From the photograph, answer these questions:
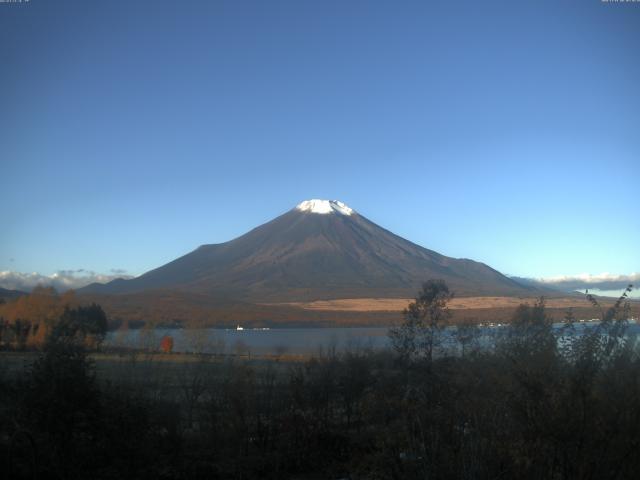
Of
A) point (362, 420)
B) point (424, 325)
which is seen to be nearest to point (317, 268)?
point (424, 325)

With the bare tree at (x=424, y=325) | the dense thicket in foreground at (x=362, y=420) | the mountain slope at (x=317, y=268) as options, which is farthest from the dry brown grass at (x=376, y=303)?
the dense thicket in foreground at (x=362, y=420)

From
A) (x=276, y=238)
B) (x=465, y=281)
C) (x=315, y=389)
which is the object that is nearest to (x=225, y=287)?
(x=276, y=238)

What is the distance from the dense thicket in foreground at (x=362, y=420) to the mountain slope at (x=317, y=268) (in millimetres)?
119474

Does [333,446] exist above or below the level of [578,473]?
below

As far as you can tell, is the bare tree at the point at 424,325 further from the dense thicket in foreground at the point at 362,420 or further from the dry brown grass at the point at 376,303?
the dry brown grass at the point at 376,303

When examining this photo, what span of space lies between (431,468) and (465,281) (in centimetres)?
16034

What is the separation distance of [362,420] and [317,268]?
497ft

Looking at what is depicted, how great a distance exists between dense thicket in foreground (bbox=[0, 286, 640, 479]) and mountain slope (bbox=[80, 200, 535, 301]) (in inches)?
4704

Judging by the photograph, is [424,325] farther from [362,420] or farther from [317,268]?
[317,268]

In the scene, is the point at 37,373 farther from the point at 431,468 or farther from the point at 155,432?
the point at 431,468

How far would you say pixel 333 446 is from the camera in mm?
11125

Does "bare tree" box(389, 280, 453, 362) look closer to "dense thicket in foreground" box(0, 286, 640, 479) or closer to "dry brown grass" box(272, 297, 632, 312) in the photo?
"dense thicket in foreground" box(0, 286, 640, 479)

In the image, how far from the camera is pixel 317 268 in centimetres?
16025

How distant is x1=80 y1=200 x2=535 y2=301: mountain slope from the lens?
141 metres
